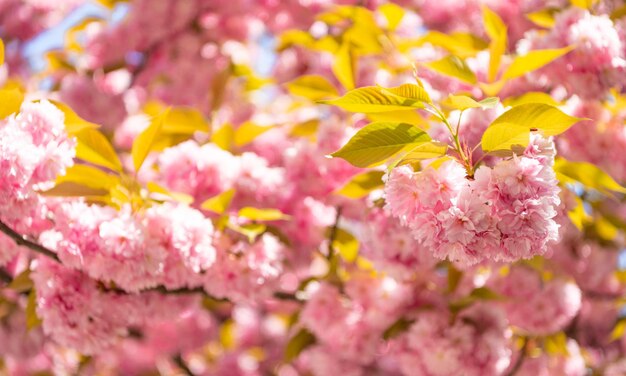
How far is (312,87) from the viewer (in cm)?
189

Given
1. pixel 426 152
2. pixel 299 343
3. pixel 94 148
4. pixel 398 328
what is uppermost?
pixel 426 152

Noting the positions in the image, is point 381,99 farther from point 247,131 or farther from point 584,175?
point 247,131

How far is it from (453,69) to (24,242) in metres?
0.95

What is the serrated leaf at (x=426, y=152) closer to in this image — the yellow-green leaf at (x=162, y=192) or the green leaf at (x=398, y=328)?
the yellow-green leaf at (x=162, y=192)

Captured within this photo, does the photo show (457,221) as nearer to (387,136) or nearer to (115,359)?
(387,136)

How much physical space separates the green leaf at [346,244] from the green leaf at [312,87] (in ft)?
1.32

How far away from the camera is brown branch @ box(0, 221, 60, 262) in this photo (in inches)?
55.2

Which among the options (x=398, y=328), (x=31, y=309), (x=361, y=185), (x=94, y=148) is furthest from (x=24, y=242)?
(x=398, y=328)

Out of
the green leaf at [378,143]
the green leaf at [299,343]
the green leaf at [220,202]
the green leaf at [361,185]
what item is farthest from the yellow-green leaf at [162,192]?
the green leaf at [299,343]

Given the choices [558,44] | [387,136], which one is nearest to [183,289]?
[387,136]

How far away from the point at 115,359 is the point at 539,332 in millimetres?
Result: 2149

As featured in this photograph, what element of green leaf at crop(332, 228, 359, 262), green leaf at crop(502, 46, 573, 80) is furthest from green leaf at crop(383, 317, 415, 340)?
green leaf at crop(502, 46, 573, 80)

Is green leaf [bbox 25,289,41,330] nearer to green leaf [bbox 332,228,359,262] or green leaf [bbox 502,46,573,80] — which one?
green leaf [bbox 332,228,359,262]

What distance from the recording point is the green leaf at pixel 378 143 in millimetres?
1145
